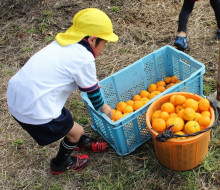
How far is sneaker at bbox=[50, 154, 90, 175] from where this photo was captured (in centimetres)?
278

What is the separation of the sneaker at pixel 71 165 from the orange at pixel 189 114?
1106mm

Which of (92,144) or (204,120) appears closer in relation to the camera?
(204,120)

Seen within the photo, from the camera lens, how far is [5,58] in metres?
4.66

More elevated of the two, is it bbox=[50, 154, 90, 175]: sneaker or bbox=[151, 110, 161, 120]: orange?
bbox=[151, 110, 161, 120]: orange

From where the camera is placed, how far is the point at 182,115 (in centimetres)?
244

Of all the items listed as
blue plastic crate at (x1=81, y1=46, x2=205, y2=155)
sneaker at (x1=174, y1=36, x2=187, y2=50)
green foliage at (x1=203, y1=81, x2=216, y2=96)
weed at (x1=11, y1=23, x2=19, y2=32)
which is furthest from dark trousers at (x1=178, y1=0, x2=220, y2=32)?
weed at (x1=11, y1=23, x2=19, y2=32)

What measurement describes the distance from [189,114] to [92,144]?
3.58ft

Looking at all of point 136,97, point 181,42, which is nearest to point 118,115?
point 136,97

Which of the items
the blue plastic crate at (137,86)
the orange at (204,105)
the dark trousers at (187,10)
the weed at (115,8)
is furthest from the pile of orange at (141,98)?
the weed at (115,8)

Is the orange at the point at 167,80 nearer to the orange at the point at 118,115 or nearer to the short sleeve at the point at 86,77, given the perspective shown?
the orange at the point at 118,115

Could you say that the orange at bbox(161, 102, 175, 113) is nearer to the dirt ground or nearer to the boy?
the boy

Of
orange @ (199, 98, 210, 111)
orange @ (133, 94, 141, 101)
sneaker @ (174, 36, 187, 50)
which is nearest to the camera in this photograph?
orange @ (199, 98, 210, 111)

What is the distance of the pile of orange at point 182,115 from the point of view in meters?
2.29

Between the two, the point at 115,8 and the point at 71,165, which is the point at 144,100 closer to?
the point at 71,165
